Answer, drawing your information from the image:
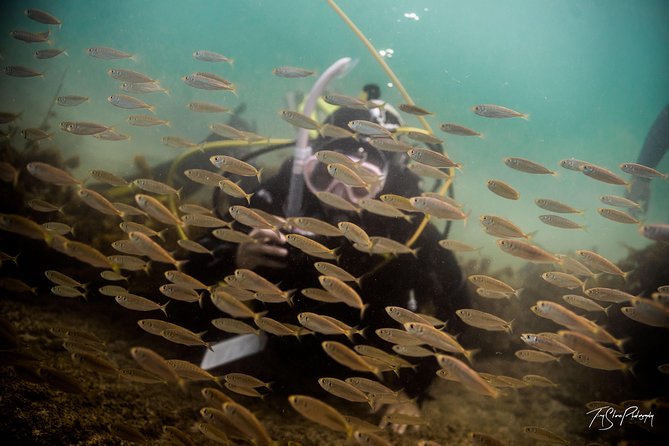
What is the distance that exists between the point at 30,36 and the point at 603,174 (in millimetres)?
7751

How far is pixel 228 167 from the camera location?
3.63 meters

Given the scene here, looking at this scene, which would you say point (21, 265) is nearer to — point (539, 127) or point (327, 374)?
point (327, 374)

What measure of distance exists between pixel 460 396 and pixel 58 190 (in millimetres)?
7859

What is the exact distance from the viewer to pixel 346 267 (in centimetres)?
490

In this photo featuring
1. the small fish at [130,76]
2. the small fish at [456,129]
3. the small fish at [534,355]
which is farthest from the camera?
the small fish at [130,76]

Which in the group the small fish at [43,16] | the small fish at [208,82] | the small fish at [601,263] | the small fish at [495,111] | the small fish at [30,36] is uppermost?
the small fish at [43,16]

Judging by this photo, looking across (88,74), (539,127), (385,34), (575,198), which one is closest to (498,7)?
(385,34)

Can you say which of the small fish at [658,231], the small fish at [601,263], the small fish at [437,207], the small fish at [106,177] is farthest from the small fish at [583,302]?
the small fish at [106,177]

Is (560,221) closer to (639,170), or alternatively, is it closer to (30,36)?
(639,170)

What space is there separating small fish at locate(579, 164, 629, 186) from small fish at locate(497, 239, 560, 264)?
131cm

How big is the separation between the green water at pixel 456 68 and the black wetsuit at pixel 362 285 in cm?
886

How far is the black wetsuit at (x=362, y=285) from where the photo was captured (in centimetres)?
484

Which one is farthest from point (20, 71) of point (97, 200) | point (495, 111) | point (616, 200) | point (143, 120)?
point (616, 200)

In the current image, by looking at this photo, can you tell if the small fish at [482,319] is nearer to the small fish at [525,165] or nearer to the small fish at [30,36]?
the small fish at [525,165]
